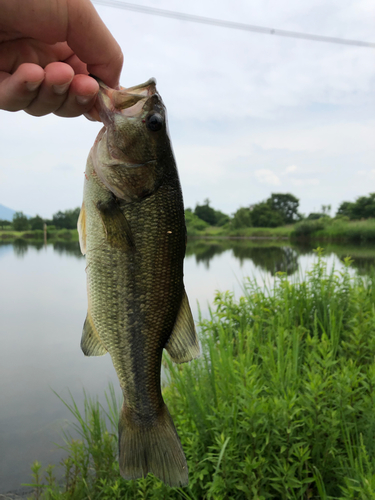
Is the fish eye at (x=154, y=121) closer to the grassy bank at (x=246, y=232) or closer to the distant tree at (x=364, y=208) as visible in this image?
the distant tree at (x=364, y=208)

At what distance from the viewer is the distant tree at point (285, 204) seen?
5975cm

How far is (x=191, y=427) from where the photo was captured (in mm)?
3049

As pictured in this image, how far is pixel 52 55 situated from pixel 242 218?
2099 inches

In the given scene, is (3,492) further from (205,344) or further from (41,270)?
(41,270)

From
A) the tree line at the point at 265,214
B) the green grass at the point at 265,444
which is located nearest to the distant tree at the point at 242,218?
the tree line at the point at 265,214

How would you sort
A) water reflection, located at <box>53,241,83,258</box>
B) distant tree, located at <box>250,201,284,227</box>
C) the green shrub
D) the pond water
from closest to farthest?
the pond water
water reflection, located at <box>53,241,83,258</box>
the green shrub
distant tree, located at <box>250,201,284,227</box>

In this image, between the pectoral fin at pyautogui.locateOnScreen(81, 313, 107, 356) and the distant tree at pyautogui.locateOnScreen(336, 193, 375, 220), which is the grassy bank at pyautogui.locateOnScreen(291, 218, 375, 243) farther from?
the pectoral fin at pyautogui.locateOnScreen(81, 313, 107, 356)

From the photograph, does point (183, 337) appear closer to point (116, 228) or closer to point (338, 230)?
point (116, 228)

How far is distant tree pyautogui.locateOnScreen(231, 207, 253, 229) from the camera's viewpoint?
5399 cm

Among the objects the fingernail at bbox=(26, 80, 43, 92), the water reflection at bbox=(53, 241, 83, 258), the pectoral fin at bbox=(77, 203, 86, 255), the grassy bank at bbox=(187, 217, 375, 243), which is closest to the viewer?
the fingernail at bbox=(26, 80, 43, 92)

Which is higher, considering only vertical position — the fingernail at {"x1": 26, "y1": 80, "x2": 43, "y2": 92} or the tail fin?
the fingernail at {"x1": 26, "y1": 80, "x2": 43, "y2": 92}

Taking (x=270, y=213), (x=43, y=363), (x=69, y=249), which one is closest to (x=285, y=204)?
(x=270, y=213)

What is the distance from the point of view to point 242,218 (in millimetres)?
54219

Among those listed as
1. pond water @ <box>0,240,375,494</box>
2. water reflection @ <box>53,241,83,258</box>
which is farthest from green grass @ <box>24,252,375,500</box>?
water reflection @ <box>53,241,83,258</box>
